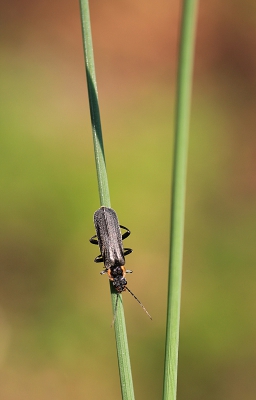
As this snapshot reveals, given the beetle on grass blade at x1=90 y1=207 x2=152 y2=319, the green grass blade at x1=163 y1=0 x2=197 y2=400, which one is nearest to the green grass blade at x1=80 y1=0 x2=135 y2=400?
the green grass blade at x1=163 y1=0 x2=197 y2=400

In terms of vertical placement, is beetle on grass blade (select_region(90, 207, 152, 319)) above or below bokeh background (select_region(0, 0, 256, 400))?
below

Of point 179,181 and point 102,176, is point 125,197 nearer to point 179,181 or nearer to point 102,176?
point 102,176

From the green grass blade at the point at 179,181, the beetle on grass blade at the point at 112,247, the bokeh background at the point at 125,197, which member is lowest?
the green grass blade at the point at 179,181

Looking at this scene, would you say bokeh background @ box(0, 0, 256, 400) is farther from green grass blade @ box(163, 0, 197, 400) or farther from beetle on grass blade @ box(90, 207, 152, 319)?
green grass blade @ box(163, 0, 197, 400)

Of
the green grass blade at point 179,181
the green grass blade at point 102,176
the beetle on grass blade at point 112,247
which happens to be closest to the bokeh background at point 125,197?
the beetle on grass blade at point 112,247

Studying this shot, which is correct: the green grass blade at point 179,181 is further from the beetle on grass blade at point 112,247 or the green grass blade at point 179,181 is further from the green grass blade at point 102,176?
the beetle on grass blade at point 112,247

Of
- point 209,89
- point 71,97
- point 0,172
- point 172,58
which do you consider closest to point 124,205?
point 0,172
